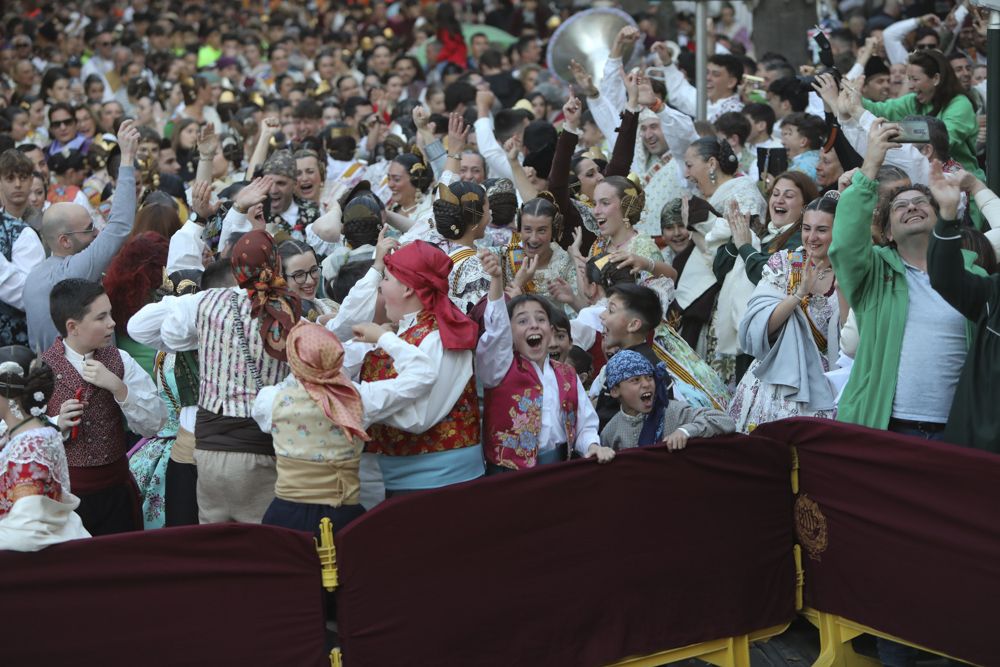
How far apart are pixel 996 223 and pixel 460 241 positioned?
2.36m

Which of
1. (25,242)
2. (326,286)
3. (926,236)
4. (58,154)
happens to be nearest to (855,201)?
(926,236)

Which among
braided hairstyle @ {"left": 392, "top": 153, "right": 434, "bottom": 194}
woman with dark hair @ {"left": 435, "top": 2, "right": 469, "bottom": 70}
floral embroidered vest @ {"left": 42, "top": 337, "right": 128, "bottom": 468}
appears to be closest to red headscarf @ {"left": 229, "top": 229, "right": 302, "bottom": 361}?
floral embroidered vest @ {"left": 42, "top": 337, "right": 128, "bottom": 468}

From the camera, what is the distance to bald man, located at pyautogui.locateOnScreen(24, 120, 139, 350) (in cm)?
707

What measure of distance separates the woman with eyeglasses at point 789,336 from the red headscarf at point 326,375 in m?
2.01

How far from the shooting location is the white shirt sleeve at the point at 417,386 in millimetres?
4816

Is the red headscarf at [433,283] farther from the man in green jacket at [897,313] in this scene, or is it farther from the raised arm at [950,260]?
the raised arm at [950,260]

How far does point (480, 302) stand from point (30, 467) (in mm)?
1957

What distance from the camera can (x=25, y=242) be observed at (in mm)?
7754

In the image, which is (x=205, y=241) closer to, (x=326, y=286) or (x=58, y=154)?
(x=326, y=286)

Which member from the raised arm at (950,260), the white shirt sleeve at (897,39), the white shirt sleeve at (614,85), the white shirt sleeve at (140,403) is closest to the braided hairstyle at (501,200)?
the white shirt sleeve at (140,403)

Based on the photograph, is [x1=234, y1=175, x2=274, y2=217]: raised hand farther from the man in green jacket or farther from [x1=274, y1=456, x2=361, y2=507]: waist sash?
the man in green jacket

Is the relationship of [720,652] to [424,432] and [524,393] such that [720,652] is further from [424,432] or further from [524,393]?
[424,432]

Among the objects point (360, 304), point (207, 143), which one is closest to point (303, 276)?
point (360, 304)

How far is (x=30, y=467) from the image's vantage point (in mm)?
4348
